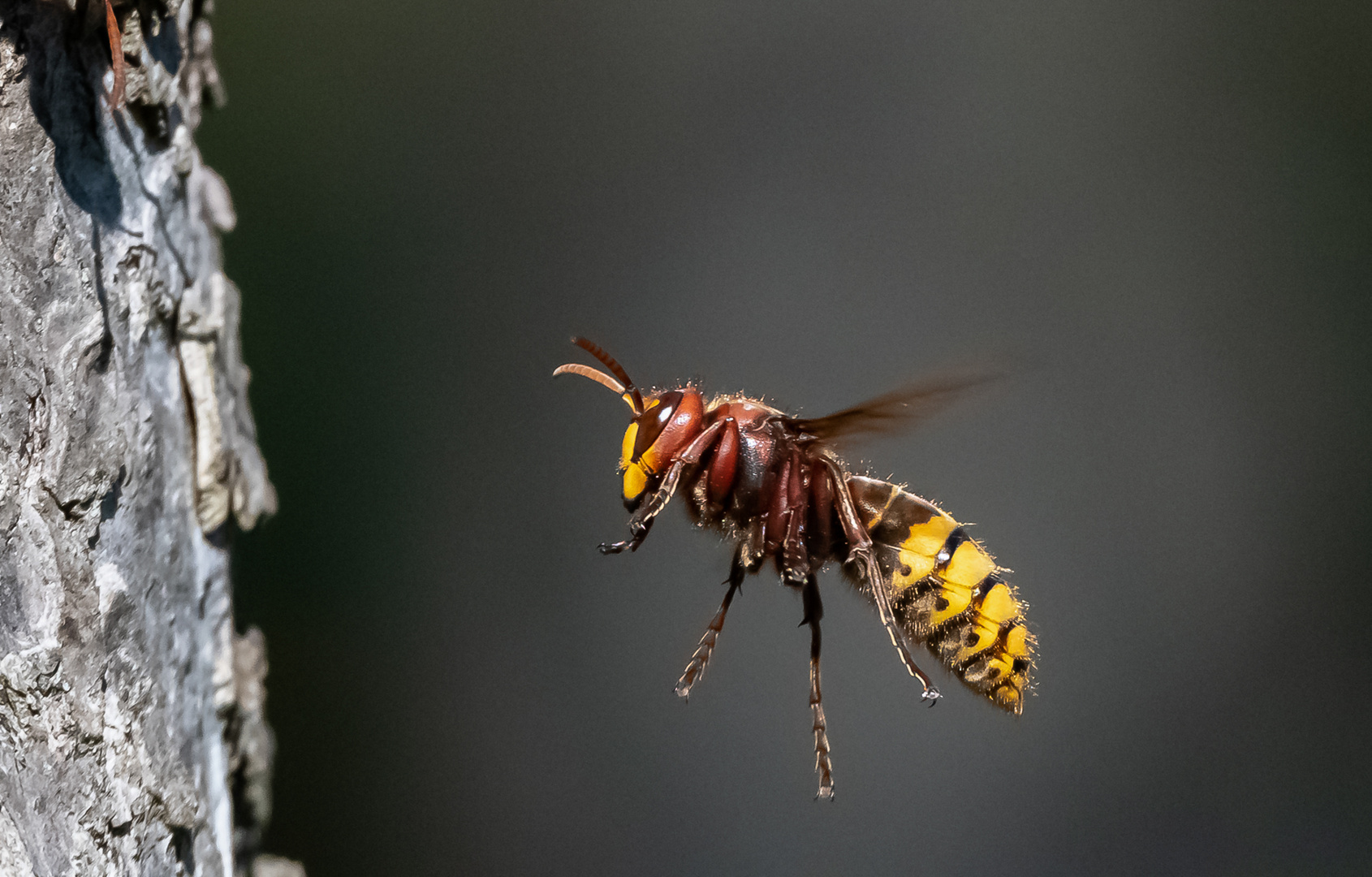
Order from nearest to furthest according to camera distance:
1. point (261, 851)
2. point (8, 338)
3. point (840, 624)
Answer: point (8, 338) → point (261, 851) → point (840, 624)

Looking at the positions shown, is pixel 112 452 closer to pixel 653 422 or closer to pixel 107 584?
pixel 107 584

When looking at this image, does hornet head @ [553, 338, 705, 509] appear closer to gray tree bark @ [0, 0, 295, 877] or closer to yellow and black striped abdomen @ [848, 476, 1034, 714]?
yellow and black striped abdomen @ [848, 476, 1034, 714]

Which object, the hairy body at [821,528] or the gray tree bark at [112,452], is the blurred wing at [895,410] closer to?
the hairy body at [821,528]

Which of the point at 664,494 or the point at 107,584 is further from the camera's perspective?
the point at 664,494

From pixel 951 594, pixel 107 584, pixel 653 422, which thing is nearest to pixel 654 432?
pixel 653 422

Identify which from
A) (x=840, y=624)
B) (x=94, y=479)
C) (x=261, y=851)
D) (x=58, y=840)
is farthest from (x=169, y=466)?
(x=840, y=624)

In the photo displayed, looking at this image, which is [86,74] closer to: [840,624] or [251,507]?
[251,507]
